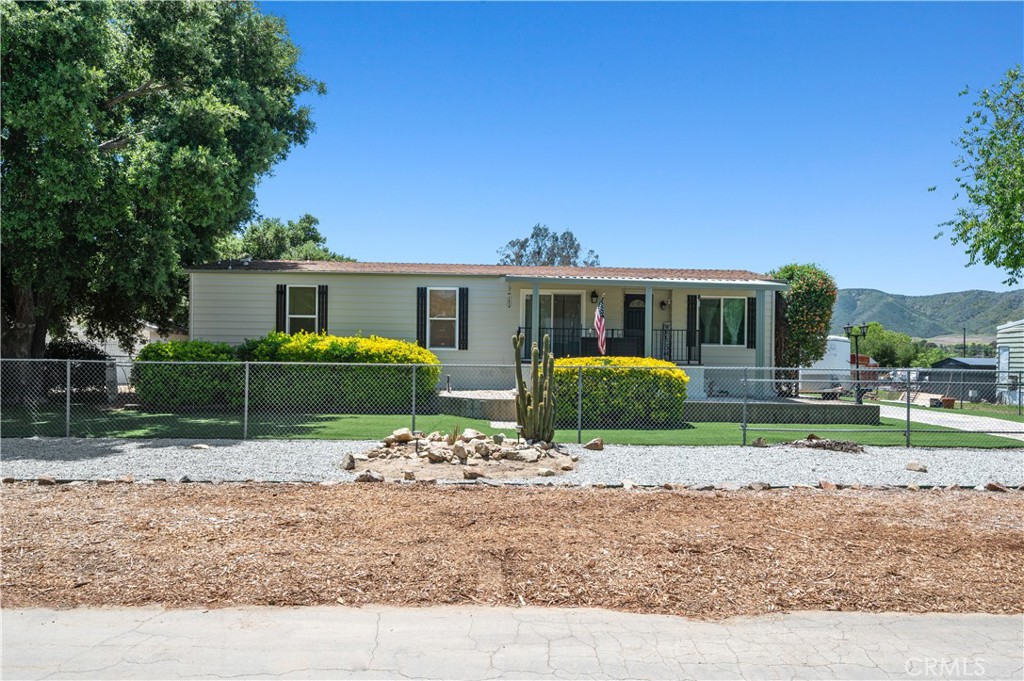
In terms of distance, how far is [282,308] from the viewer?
17000 mm

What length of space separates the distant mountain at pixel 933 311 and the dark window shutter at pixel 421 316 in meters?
99.2

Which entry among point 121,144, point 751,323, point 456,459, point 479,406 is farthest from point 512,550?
point 751,323

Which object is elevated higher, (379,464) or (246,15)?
(246,15)

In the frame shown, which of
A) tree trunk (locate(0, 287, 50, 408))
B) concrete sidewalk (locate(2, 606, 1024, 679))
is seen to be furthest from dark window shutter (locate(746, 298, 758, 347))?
tree trunk (locate(0, 287, 50, 408))

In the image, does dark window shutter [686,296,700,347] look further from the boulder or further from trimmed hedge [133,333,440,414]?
the boulder

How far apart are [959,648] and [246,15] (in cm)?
1836

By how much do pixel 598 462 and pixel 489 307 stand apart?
8.86 m

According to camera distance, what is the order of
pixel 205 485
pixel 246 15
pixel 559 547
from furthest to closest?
pixel 246 15
pixel 205 485
pixel 559 547

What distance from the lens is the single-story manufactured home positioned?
16.9 meters

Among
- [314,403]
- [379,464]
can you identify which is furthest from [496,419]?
[379,464]

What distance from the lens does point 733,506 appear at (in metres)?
6.63

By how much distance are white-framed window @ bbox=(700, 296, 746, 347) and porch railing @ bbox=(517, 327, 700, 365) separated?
600 mm

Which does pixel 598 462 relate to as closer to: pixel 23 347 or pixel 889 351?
pixel 23 347

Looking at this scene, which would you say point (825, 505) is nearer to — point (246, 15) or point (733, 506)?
point (733, 506)
